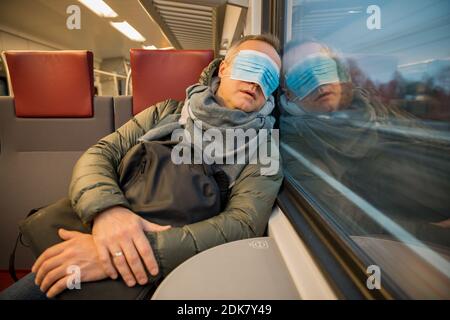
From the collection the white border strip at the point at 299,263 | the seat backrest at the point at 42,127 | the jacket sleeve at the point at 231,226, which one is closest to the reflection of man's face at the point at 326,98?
the jacket sleeve at the point at 231,226

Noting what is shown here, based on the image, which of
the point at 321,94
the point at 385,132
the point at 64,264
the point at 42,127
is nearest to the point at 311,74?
the point at 321,94

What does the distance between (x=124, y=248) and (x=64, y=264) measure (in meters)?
0.16

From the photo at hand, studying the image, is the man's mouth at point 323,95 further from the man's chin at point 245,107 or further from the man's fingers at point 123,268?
the man's fingers at point 123,268

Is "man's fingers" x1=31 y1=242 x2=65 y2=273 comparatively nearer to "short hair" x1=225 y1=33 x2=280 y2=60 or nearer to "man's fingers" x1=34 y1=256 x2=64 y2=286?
"man's fingers" x1=34 y1=256 x2=64 y2=286

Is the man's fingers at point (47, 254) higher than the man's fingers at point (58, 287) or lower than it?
higher

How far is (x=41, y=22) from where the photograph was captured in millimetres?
6117

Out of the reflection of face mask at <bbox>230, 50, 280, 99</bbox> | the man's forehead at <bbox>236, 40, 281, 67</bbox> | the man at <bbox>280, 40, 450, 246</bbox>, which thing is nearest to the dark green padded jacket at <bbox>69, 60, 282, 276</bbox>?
the man at <bbox>280, 40, 450, 246</bbox>

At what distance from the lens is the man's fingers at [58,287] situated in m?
0.68

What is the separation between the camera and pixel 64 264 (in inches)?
27.8

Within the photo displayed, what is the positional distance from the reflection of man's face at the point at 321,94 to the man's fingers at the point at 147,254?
2.83 ft

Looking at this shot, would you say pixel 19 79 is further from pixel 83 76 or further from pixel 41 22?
pixel 41 22

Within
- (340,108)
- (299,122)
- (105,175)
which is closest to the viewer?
(105,175)
